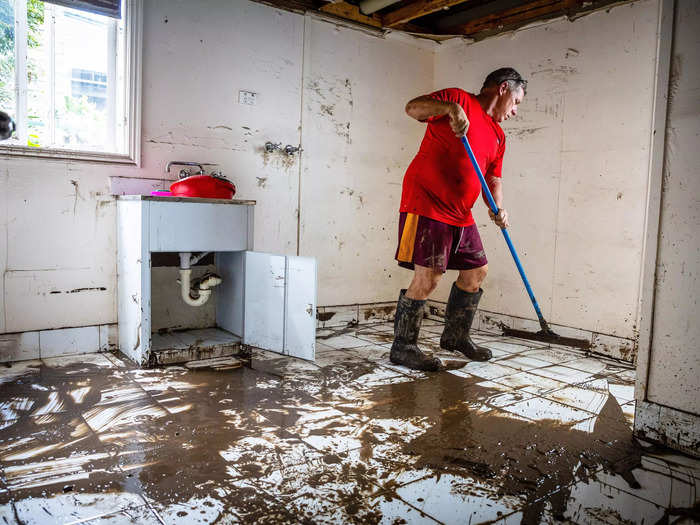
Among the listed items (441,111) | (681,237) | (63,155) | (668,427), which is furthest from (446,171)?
(63,155)

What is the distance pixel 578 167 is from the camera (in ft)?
12.1

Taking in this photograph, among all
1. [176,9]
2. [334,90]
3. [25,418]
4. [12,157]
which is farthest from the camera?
[334,90]

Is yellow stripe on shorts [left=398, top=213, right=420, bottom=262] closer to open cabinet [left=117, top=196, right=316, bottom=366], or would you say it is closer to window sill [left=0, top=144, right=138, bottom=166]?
open cabinet [left=117, top=196, right=316, bottom=366]

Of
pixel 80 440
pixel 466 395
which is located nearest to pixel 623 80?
pixel 466 395

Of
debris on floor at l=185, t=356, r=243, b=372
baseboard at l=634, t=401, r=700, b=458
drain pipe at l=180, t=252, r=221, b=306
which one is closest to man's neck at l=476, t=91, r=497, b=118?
baseboard at l=634, t=401, r=700, b=458

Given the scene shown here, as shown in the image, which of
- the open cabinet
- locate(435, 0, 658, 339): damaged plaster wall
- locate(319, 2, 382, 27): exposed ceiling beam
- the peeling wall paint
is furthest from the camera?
locate(319, 2, 382, 27): exposed ceiling beam

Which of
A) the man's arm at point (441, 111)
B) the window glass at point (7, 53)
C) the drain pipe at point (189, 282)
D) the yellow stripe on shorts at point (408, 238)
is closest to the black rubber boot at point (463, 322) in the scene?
the yellow stripe on shorts at point (408, 238)

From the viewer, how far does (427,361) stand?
9.78 ft

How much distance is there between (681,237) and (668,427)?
703 mm

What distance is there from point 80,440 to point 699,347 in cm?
224

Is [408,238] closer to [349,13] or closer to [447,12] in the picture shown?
[349,13]

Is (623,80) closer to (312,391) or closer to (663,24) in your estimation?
(663,24)

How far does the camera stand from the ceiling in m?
3.76

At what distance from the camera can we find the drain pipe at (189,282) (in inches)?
125
